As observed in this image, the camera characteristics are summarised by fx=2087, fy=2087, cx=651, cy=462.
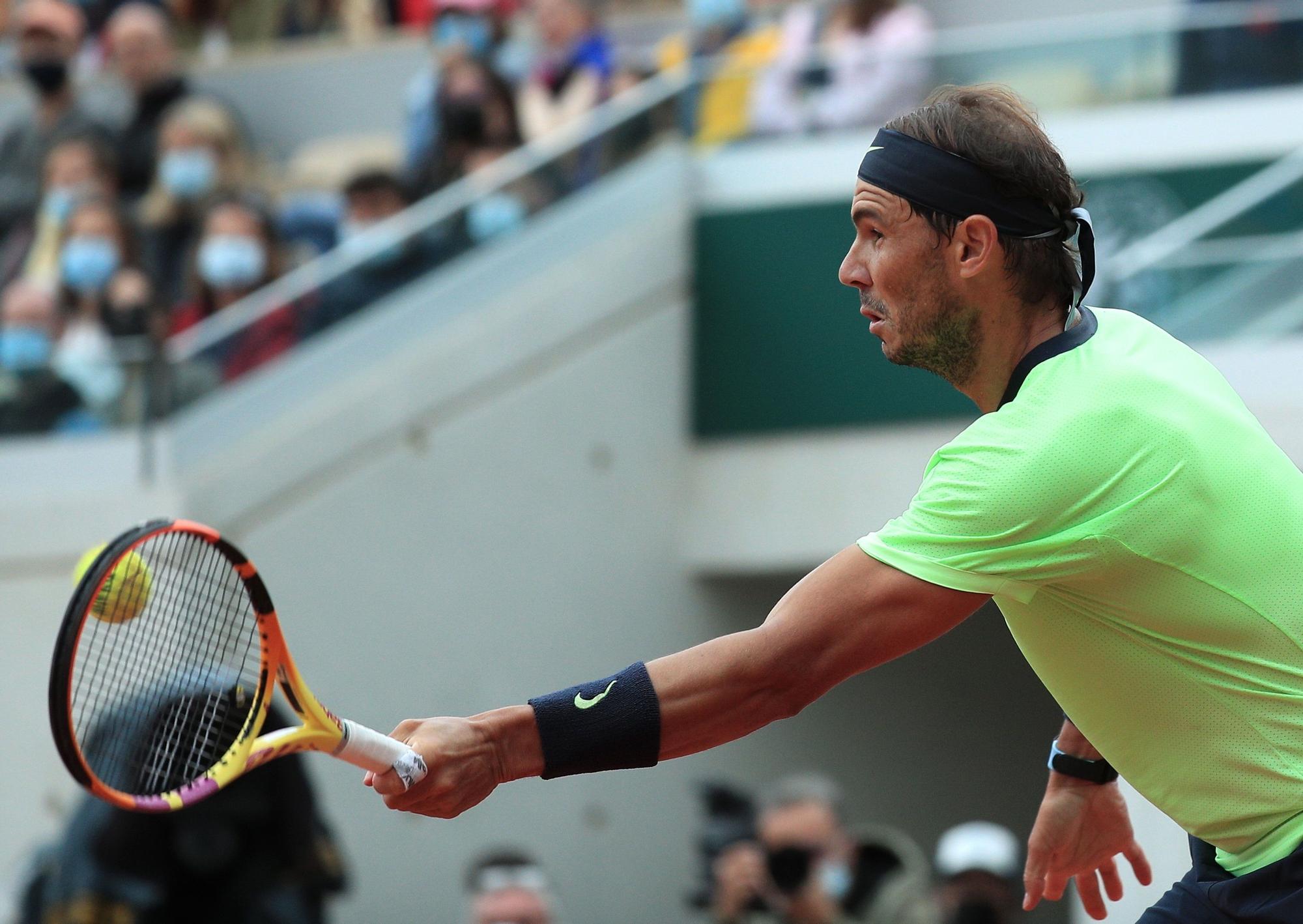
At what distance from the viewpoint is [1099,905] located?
12.6ft

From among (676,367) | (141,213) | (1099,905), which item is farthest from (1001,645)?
(1099,905)

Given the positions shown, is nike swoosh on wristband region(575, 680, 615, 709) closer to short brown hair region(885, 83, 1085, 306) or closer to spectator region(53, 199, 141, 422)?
short brown hair region(885, 83, 1085, 306)

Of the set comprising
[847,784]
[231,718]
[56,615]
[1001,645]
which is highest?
[231,718]

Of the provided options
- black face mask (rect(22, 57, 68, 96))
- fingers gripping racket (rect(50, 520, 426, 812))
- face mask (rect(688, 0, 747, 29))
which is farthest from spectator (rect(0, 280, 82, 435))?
fingers gripping racket (rect(50, 520, 426, 812))

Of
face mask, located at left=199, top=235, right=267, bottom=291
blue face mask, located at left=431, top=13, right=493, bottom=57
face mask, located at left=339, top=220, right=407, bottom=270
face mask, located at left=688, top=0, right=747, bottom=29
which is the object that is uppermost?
face mask, located at left=688, top=0, right=747, bottom=29

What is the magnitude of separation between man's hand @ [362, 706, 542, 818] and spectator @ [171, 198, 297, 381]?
579 centimetres

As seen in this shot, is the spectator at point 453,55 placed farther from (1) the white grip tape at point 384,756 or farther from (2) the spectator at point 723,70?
(1) the white grip tape at point 384,756

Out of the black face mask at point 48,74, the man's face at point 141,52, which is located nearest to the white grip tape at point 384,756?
the man's face at point 141,52

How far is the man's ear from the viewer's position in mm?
3068

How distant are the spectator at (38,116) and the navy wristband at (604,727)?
8.27 metres

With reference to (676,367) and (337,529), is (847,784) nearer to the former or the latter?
(676,367)

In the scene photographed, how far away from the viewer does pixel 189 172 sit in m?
10.1

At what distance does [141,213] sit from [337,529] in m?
2.22

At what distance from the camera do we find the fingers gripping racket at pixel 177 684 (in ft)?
10.1
